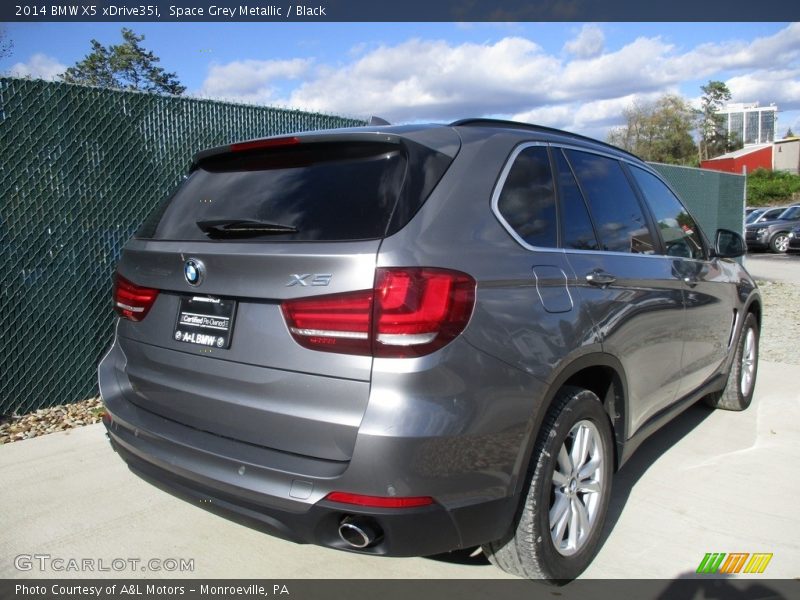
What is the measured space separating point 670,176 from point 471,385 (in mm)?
10429

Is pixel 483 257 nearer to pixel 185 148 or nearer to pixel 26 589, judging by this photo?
pixel 26 589

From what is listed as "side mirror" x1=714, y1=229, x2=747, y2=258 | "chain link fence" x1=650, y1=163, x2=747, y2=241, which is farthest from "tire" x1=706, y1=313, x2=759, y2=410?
"chain link fence" x1=650, y1=163, x2=747, y2=241

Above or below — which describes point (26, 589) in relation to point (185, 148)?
below

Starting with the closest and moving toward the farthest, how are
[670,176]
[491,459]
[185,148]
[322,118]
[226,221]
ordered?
1. [491,459]
2. [226,221]
3. [185,148]
4. [322,118]
5. [670,176]

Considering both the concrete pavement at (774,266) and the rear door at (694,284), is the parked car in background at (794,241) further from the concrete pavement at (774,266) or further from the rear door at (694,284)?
the rear door at (694,284)

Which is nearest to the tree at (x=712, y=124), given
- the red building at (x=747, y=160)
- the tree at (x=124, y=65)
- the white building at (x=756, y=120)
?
the red building at (x=747, y=160)

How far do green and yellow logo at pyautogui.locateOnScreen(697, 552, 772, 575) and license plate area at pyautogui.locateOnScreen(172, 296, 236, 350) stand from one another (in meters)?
2.37

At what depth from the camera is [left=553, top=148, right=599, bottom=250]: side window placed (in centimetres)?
301

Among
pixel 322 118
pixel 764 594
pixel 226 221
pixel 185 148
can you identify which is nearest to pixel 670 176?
pixel 322 118

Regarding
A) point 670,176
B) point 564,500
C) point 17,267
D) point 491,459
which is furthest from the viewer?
point 670,176

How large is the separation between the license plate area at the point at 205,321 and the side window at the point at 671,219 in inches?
101

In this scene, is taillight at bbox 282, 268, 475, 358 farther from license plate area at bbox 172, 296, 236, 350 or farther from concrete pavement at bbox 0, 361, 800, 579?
concrete pavement at bbox 0, 361, 800, 579

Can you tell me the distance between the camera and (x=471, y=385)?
7.39 ft

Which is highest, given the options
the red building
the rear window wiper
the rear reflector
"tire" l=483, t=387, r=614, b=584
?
the red building
